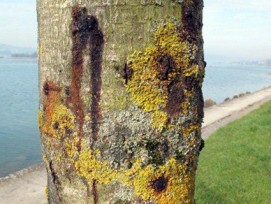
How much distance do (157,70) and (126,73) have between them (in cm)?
11

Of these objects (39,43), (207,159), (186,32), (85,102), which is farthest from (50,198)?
(207,159)

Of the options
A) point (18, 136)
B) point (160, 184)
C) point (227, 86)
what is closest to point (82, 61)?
point (160, 184)

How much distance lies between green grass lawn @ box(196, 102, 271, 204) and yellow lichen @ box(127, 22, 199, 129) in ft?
19.5

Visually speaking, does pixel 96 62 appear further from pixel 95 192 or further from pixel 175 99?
pixel 95 192

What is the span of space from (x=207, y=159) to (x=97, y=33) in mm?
8747

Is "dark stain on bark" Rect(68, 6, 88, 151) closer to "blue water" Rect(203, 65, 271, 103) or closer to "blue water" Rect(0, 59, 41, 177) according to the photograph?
"blue water" Rect(0, 59, 41, 177)

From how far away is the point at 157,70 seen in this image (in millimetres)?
1379

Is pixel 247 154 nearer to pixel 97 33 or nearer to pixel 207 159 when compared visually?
pixel 207 159

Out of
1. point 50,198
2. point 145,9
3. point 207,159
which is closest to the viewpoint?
point 145,9

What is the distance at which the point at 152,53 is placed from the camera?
1354 mm

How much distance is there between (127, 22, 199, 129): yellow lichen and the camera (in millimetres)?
1350

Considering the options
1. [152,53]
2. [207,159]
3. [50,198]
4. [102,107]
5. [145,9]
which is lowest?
[207,159]

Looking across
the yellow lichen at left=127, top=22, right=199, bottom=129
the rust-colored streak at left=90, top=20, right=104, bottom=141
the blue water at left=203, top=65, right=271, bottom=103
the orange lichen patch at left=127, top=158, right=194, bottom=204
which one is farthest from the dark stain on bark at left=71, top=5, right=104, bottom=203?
Result: the blue water at left=203, top=65, right=271, bottom=103

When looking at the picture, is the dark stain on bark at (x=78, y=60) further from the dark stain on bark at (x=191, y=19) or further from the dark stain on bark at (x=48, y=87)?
the dark stain on bark at (x=191, y=19)
